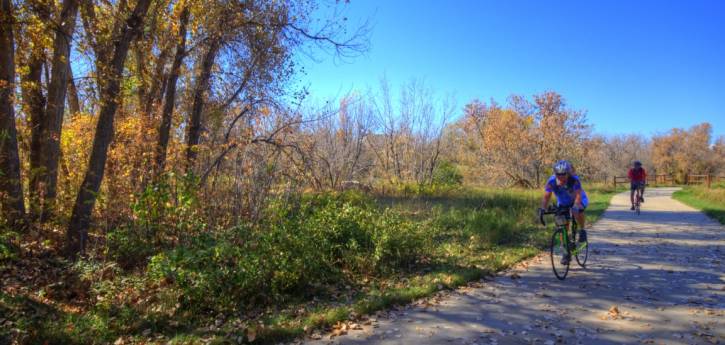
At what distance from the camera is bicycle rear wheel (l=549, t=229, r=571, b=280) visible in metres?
7.35

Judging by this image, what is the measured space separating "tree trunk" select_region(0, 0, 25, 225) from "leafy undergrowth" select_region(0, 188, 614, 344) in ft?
3.72

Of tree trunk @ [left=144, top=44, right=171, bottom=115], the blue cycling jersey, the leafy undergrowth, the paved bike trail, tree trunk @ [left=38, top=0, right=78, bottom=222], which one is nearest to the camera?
the paved bike trail

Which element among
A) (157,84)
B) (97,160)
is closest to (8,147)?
(97,160)

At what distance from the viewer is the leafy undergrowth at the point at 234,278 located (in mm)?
5215

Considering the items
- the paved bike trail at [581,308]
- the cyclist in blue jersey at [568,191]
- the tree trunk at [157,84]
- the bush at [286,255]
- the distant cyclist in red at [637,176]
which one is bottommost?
the paved bike trail at [581,308]

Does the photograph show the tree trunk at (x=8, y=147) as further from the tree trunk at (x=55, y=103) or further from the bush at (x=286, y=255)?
the bush at (x=286, y=255)

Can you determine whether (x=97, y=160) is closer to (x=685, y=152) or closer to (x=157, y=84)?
(x=157, y=84)

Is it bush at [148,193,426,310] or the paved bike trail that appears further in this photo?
bush at [148,193,426,310]

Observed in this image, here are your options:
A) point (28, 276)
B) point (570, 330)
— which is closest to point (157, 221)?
point (28, 276)

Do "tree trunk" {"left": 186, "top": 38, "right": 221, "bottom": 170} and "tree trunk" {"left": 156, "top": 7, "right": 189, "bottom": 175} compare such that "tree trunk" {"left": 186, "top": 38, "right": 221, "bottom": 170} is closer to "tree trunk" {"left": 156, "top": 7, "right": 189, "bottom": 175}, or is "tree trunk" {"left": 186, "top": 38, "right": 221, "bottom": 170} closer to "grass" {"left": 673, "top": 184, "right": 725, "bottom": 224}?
"tree trunk" {"left": 156, "top": 7, "right": 189, "bottom": 175}

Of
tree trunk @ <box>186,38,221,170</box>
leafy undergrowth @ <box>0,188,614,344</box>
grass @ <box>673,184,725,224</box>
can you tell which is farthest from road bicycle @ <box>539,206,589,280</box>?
grass @ <box>673,184,725,224</box>

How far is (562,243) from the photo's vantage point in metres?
7.61

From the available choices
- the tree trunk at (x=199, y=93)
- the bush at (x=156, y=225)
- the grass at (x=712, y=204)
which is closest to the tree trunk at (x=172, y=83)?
the tree trunk at (x=199, y=93)

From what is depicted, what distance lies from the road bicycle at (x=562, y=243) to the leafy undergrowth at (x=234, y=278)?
0.99 meters
